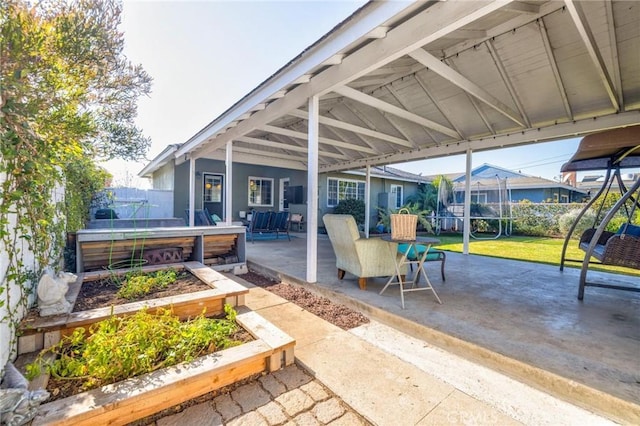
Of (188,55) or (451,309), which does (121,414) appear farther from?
(188,55)

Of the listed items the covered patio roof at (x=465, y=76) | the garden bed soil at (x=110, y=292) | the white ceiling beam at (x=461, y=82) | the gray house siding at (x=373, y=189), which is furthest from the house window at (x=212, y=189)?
the white ceiling beam at (x=461, y=82)

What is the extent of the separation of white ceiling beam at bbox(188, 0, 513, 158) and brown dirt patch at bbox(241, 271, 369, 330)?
2.57 m

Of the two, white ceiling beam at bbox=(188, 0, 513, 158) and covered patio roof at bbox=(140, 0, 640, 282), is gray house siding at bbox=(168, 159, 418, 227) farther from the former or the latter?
white ceiling beam at bbox=(188, 0, 513, 158)

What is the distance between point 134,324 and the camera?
1892 mm

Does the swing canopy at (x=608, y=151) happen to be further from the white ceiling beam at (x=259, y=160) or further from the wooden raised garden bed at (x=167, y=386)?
the white ceiling beam at (x=259, y=160)

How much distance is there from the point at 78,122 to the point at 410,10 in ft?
8.37

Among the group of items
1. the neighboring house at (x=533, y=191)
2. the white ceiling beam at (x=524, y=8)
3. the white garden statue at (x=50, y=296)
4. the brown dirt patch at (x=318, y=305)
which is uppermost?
the white ceiling beam at (x=524, y=8)

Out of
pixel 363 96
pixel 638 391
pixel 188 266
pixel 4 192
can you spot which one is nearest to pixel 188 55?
pixel 363 96

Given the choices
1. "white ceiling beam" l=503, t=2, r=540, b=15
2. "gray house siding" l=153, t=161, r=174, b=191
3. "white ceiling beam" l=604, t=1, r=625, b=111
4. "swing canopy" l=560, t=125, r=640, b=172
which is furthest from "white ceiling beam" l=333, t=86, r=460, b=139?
"gray house siding" l=153, t=161, r=174, b=191

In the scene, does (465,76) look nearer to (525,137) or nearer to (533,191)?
(525,137)

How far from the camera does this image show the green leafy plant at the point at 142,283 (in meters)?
2.68

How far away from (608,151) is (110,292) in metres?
5.96

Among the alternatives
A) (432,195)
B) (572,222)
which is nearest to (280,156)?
(432,195)

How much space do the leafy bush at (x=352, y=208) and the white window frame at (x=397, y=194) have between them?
103 inches
